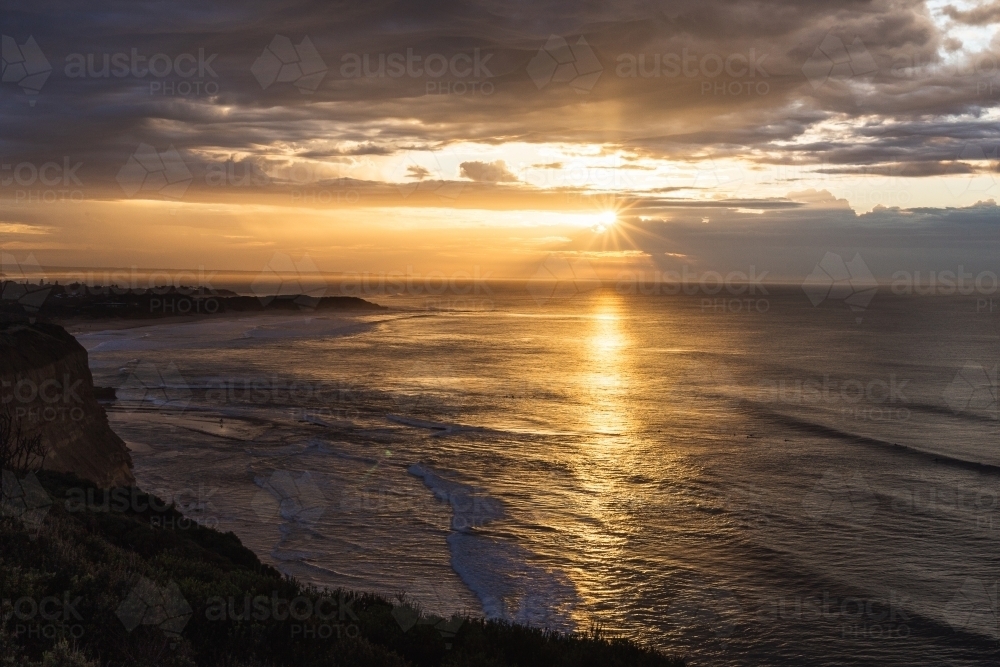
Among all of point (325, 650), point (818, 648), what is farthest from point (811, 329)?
point (325, 650)

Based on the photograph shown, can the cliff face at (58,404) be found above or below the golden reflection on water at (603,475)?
above

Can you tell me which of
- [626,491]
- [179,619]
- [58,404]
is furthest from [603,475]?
[179,619]

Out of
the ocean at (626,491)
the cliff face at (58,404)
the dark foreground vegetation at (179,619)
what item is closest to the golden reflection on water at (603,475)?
the ocean at (626,491)

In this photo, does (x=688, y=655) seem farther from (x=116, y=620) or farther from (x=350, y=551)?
(x=116, y=620)

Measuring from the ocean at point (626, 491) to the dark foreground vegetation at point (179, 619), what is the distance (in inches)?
171

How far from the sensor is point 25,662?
6441 millimetres

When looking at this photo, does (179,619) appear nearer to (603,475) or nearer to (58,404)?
(58,404)

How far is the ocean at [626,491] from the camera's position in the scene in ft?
51.7

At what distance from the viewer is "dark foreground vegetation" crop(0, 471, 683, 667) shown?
Result: 7.55 meters

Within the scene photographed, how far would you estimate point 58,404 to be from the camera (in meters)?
21.5

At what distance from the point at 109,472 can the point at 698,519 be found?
1684 centimetres

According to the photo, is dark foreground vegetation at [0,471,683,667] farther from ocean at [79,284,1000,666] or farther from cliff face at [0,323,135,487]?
cliff face at [0,323,135,487]

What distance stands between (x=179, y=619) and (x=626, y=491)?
702 inches

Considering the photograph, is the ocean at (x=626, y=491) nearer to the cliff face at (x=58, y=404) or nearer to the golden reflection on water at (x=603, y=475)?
the golden reflection on water at (x=603, y=475)
